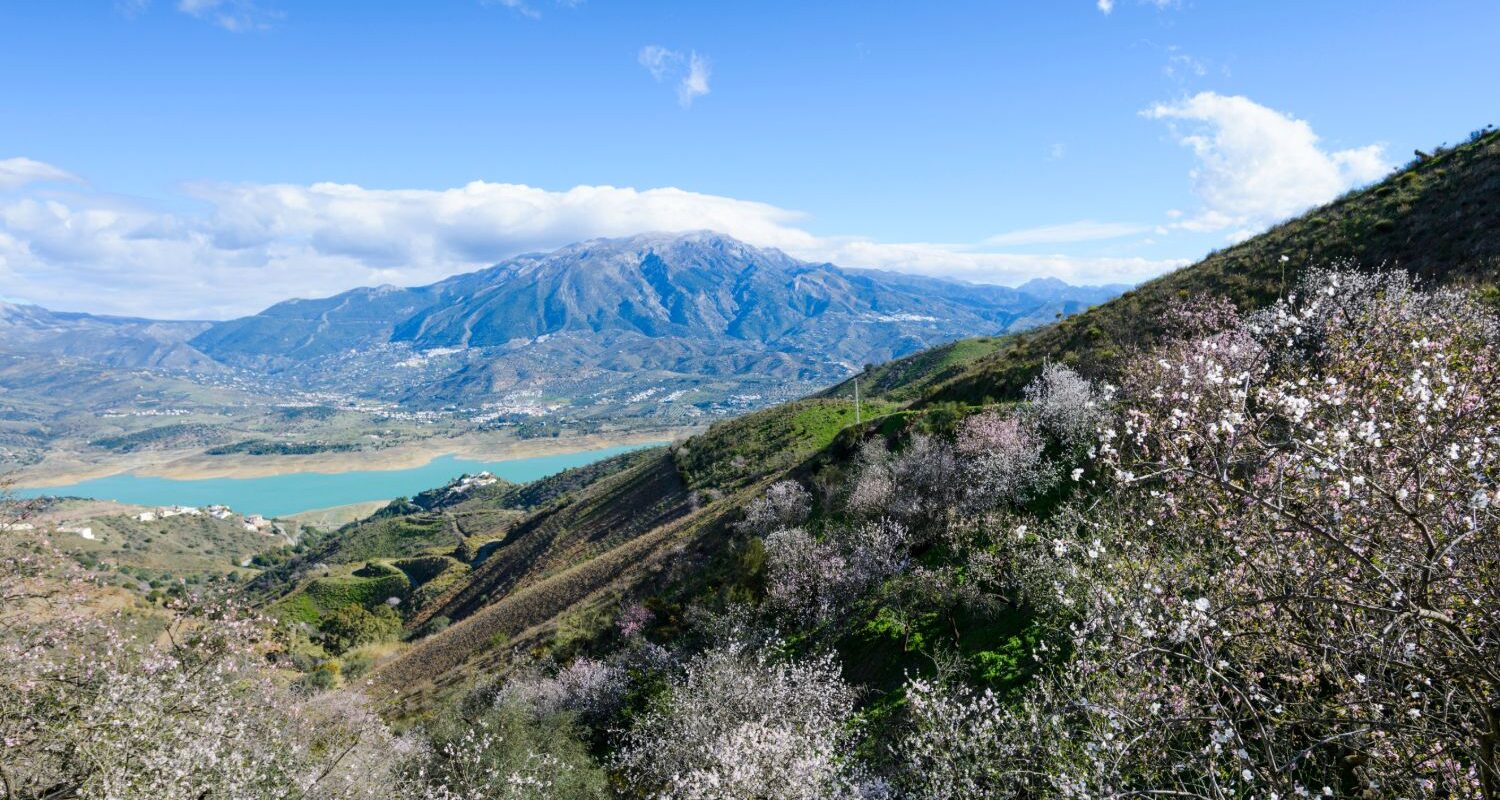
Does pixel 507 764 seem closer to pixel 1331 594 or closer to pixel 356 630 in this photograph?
pixel 1331 594

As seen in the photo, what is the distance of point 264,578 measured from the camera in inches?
5349

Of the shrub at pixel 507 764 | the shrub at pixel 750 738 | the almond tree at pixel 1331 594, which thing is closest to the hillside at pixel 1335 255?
the shrub at pixel 750 738

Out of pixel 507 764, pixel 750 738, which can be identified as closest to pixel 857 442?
pixel 507 764

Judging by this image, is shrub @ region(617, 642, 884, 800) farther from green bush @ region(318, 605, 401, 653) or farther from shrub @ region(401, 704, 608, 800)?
green bush @ region(318, 605, 401, 653)

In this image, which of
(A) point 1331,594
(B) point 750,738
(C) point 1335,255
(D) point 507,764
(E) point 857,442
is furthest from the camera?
(E) point 857,442

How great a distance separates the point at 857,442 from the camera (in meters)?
45.3

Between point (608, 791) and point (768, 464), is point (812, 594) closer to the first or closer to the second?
point (608, 791)

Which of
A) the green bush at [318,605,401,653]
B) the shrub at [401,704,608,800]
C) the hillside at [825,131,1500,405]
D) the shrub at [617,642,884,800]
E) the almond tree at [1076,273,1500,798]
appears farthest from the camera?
the green bush at [318,605,401,653]

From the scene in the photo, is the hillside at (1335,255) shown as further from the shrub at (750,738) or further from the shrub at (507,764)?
the shrub at (507,764)

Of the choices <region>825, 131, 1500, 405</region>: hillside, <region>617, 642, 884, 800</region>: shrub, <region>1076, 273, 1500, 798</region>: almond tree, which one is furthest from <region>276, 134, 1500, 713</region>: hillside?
<region>1076, 273, 1500, 798</region>: almond tree

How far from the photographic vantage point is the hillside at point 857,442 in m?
35.5

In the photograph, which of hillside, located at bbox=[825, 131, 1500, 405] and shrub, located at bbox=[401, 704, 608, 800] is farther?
hillside, located at bbox=[825, 131, 1500, 405]

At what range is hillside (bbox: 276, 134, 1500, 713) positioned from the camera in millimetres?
35531

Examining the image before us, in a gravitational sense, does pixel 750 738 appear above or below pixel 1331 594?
below
